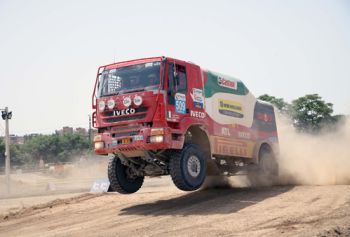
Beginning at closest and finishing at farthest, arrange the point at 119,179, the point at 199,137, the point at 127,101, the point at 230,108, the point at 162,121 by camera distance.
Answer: the point at 162,121 → the point at 127,101 → the point at 119,179 → the point at 199,137 → the point at 230,108

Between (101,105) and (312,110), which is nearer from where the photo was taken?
(101,105)

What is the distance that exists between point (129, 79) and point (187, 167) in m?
2.63

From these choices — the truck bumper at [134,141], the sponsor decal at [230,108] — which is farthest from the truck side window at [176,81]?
the sponsor decal at [230,108]

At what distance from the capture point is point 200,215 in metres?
10.2

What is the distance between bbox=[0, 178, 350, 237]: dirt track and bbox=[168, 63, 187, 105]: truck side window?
2.83 meters

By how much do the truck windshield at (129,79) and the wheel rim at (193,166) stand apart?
2038 millimetres

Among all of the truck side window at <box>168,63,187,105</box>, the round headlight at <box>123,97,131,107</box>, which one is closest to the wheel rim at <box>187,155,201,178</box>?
the truck side window at <box>168,63,187,105</box>

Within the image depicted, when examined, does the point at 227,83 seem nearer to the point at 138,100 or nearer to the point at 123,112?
the point at 138,100

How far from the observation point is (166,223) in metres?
9.51

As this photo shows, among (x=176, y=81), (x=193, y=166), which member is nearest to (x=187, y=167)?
(x=193, y=166)

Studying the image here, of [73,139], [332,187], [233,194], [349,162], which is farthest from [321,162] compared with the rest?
[73,139]

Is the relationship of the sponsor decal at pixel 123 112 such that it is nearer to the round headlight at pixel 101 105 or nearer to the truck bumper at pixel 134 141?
the round headlight at pixel 101 105

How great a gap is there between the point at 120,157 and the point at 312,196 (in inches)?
201

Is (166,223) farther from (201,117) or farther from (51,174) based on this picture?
(51,174)
